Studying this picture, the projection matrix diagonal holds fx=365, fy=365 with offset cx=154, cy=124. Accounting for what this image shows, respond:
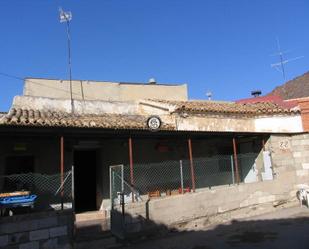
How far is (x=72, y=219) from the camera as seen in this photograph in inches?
344

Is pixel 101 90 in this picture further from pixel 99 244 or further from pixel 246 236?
pixel 246 236

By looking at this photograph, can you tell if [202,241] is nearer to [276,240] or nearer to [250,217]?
[276,240]

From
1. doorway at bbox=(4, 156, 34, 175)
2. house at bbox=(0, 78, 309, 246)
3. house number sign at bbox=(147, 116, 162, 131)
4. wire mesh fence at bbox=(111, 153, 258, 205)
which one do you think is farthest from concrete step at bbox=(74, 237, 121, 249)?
doorway at bbox=(4, 156, 34, 175)

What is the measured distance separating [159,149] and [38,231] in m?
6.35

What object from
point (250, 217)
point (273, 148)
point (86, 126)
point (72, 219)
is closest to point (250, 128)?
point (273, 148)

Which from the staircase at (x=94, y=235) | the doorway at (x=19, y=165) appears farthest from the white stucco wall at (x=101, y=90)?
the staircase at (x=94, y=235)

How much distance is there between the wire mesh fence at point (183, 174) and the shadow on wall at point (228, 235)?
2137 mm

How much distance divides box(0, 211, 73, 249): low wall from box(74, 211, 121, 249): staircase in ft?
1.35

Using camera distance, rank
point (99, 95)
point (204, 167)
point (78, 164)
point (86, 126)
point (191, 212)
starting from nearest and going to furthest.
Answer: point (86, 126), point (191, 212), point (78, 164), point (204, 167), point (99, 95)

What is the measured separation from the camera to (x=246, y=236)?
9.36 meters

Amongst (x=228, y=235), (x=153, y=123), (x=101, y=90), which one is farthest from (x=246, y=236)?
(x=101, y=90)

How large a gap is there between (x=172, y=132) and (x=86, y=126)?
10.1 ft

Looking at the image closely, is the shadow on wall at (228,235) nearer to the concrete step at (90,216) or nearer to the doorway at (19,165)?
the concrete step at (90,216)

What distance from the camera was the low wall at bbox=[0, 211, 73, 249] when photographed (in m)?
7.95
